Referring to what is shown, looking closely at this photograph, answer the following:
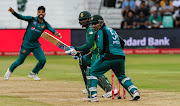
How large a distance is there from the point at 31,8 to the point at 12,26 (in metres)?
1.71

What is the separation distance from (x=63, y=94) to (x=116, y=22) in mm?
19778

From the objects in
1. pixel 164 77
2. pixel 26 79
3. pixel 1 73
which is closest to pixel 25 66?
pixel 1 73

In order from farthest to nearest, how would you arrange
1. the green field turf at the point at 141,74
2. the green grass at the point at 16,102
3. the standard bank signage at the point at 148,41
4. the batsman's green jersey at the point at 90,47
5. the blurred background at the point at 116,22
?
the standard bank signage at the point at 148,41 → the blurred background at the point at 116,22 → the green field turf at the point at 141,74 → the batsman's green jersey at the point at 90,47 → the green grass at the point at 16,102

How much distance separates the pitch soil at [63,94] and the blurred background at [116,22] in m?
12.5

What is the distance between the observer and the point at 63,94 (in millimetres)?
10938

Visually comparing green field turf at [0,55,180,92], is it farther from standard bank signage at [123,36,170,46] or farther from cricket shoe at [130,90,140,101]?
standard bank signage at [123,36,170,46]

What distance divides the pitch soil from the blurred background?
12464mm

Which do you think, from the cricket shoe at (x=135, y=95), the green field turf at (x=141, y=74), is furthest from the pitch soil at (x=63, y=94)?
the green field turf at (x=141, y=74)

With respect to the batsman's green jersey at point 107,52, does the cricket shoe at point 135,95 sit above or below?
below

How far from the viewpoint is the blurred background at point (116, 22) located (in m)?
26.1

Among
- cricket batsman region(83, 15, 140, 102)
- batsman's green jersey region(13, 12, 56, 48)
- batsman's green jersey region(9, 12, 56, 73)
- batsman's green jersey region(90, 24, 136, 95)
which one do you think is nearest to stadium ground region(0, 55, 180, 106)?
cricket batsman region(83, 15, 140, 102)

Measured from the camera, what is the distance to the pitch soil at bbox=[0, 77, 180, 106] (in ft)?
31.0

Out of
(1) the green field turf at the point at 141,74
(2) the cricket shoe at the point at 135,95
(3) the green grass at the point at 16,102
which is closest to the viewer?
(3) the green grass at the point at 16,102

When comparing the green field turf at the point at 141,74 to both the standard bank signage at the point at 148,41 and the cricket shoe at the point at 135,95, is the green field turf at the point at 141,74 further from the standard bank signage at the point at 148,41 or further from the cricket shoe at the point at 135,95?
the standard bank signage at the point at 148,41
